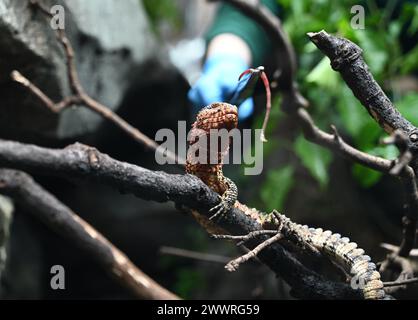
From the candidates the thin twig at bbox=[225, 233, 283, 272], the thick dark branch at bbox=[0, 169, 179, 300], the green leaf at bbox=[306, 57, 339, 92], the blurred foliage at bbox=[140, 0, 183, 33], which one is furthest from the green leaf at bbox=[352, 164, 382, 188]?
the blurred foliage at bbox=[140, 0, 183, 33]

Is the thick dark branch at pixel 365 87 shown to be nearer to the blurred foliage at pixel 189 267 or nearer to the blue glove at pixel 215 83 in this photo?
the blue glove at pixel 215 83

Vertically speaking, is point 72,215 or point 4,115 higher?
point 4,115

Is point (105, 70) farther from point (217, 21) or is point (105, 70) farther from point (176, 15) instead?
point (176, 15)

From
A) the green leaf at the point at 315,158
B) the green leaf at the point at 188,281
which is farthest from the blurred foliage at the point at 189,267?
the green leaf at the point at 315,158

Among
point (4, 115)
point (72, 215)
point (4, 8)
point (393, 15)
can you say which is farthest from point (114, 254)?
point (393, 15)

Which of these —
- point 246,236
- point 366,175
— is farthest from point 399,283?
point 366,175

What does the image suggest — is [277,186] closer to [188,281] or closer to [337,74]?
[337,74]

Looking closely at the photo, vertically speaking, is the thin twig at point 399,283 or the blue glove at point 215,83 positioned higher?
the blue glove at point 215,83
